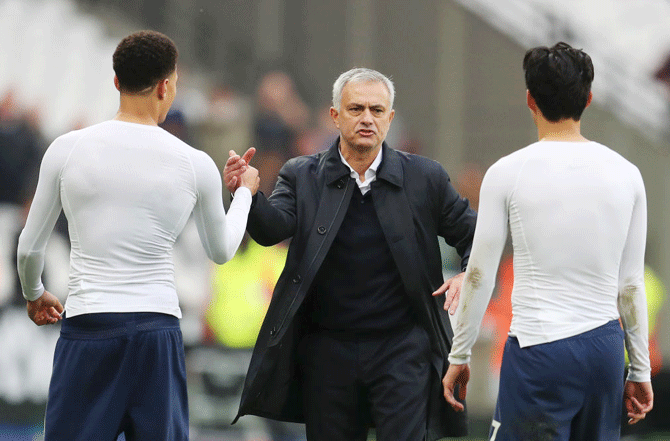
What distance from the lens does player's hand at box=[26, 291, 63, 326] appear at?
3.52m

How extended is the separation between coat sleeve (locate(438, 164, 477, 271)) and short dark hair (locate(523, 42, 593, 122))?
0.79 m

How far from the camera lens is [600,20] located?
361 inches

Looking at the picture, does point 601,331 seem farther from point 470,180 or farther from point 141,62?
point 470,180

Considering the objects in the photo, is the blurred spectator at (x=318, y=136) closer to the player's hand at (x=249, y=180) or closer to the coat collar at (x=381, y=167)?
the coat collar at (x=381, y=167)

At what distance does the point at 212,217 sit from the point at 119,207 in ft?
0.99

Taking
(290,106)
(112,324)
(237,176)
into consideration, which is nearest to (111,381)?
(112,324)

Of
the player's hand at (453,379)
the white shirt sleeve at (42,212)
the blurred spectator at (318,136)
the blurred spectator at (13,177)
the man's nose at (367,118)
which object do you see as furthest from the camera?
the blurred spectator at (318,136)

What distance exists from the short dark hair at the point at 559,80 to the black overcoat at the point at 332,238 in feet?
2.68

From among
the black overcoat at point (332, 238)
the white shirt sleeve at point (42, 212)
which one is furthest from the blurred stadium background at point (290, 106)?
the white shirt sleeve at point (42, 212)

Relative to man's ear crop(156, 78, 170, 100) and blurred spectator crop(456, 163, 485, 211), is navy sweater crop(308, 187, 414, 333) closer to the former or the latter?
man's ear crop(156, 78, 170, 100)

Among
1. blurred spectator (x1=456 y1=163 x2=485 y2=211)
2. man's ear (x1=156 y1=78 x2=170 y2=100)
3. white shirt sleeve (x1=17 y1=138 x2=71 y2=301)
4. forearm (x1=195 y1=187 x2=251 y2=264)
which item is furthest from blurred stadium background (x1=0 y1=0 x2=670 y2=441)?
man's ear (x1=156 y1=78 x2=170 y2=100)

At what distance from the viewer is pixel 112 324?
3.13 meters

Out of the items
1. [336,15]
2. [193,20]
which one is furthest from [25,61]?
[336,15]

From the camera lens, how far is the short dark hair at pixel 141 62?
321 centimetres
